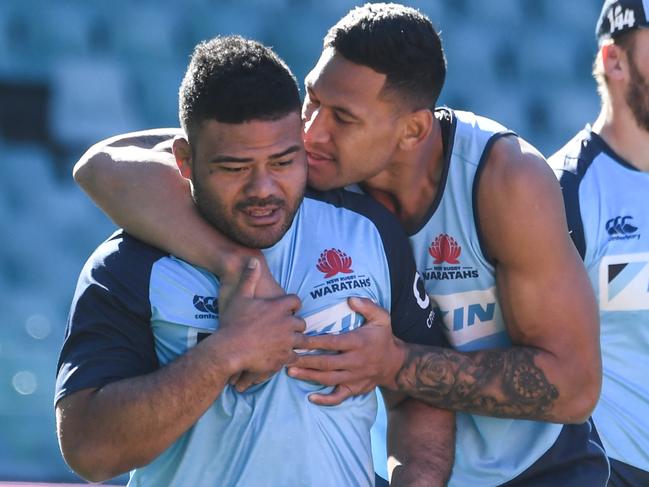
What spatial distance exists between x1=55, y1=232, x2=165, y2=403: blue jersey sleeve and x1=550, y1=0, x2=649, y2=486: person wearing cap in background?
1219 mm

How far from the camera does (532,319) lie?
2.41 meters

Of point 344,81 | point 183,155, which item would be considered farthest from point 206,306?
point 344,81

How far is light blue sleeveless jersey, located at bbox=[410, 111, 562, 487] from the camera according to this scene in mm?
2486

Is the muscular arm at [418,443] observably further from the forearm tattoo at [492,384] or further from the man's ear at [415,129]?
the man's ear at [415,129]

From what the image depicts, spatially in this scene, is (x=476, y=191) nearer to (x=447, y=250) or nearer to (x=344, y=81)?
(x=447, y=250)

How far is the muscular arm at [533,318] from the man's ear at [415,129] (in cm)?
20

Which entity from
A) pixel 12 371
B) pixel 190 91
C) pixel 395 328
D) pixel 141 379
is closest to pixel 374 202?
pixel 395 328

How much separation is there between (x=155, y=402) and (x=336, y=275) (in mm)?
431

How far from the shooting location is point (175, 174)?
2332 mm

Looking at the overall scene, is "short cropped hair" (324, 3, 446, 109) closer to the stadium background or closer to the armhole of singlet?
the armhole of singlet

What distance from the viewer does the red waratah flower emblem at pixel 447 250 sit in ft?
8.17

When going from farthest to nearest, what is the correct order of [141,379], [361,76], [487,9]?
[487,9] < [361,76] < [141,379]

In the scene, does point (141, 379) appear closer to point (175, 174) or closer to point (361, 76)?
point (175, 174)

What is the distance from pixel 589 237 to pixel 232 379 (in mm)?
1177
